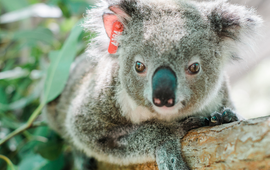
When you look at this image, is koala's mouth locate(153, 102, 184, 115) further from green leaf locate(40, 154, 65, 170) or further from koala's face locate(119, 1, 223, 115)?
green leaf locate(40, 154, 65, 170)

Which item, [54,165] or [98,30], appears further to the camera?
[54,165]

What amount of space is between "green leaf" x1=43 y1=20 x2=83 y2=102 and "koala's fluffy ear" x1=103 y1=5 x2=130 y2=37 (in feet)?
2.64

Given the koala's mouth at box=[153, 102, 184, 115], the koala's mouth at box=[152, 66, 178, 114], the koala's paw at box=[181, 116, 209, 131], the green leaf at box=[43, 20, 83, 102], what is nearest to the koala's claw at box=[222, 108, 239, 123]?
the koala's paw at box=[181, 116, 209, 131]

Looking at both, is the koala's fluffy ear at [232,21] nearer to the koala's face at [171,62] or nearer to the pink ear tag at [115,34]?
the koala's face at [171,62]

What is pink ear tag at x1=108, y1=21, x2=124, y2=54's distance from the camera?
1.79 metres

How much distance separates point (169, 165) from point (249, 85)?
568 centimetres

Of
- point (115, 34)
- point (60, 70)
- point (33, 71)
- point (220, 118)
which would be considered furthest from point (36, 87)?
point (220, 118)

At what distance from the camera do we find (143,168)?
70.4 inches

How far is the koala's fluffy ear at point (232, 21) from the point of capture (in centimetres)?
167

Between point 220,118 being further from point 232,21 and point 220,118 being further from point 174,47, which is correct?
point 232,21

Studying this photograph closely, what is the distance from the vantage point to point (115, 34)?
181cm

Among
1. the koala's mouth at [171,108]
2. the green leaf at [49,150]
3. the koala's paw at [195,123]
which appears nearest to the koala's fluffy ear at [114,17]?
the koala's mouth at [171,108]

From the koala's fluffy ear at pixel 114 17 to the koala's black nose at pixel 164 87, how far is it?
1.92 feet

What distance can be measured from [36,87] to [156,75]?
8.59 ft
